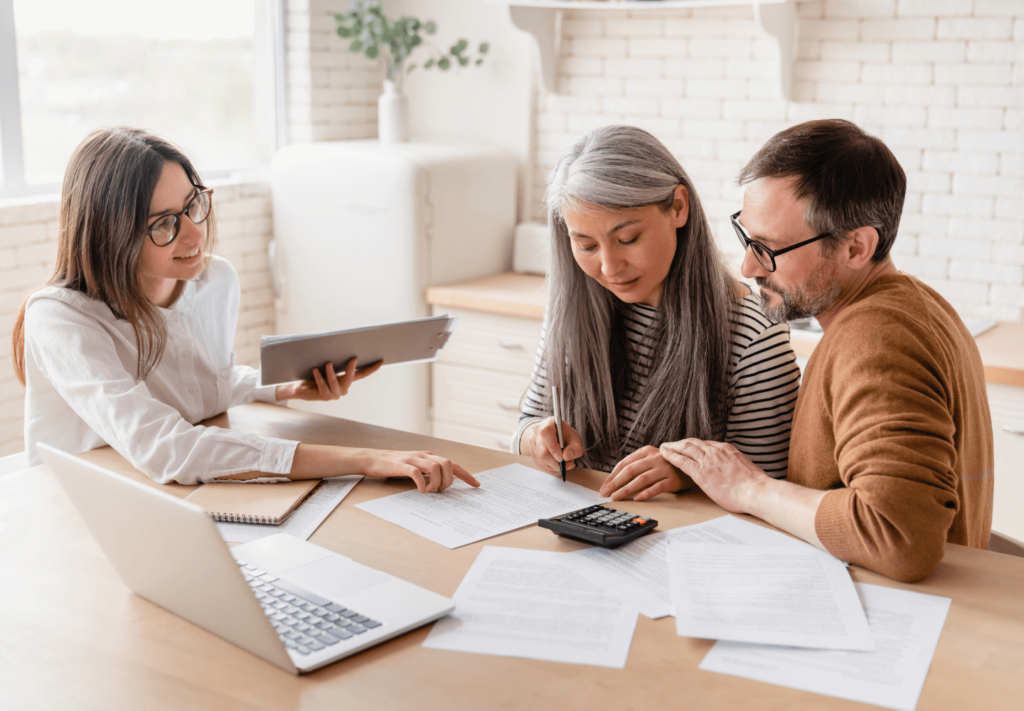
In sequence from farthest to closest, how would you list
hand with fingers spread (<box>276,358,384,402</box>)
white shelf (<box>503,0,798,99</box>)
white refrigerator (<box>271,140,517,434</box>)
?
white refrigerator (<box>271,140,517,434</box>) → white shelf (<box>503,0,798,99</box>) → hand with fingers spread (<box>276,358,384,402</box>)

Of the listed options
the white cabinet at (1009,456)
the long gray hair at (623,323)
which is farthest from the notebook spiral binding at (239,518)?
the white cabinet at (1009,456)

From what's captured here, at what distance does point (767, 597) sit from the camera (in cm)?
130

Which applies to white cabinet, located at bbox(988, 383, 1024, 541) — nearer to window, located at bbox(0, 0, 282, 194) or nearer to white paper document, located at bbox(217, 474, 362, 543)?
white paper document, located at bbox(217, 474, 362, 543)

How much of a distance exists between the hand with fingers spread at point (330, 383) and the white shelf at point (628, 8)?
6.30 feet

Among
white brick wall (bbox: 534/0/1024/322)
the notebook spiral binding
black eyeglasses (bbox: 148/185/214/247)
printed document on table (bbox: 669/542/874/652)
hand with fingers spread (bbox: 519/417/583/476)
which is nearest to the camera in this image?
printed document on table (bbox: 669/542/874/652)

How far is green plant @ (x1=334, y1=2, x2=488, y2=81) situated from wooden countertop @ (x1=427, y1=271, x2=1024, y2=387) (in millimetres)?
949

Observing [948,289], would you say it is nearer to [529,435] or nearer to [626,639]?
[529,435]

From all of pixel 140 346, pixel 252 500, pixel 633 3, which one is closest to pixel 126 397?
pixel 140 346

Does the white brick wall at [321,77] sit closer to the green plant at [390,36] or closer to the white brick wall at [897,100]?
the green plant at [390,36]

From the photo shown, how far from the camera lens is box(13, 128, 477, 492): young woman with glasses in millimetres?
1751

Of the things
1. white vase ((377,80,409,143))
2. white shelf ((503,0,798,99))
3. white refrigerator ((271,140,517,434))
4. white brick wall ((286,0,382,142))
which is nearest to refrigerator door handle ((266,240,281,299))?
white refrigerator ((271,140,517,434))

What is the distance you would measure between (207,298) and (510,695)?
57.9 inches

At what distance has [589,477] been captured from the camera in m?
1.82

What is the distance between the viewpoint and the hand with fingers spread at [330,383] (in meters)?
2.09
